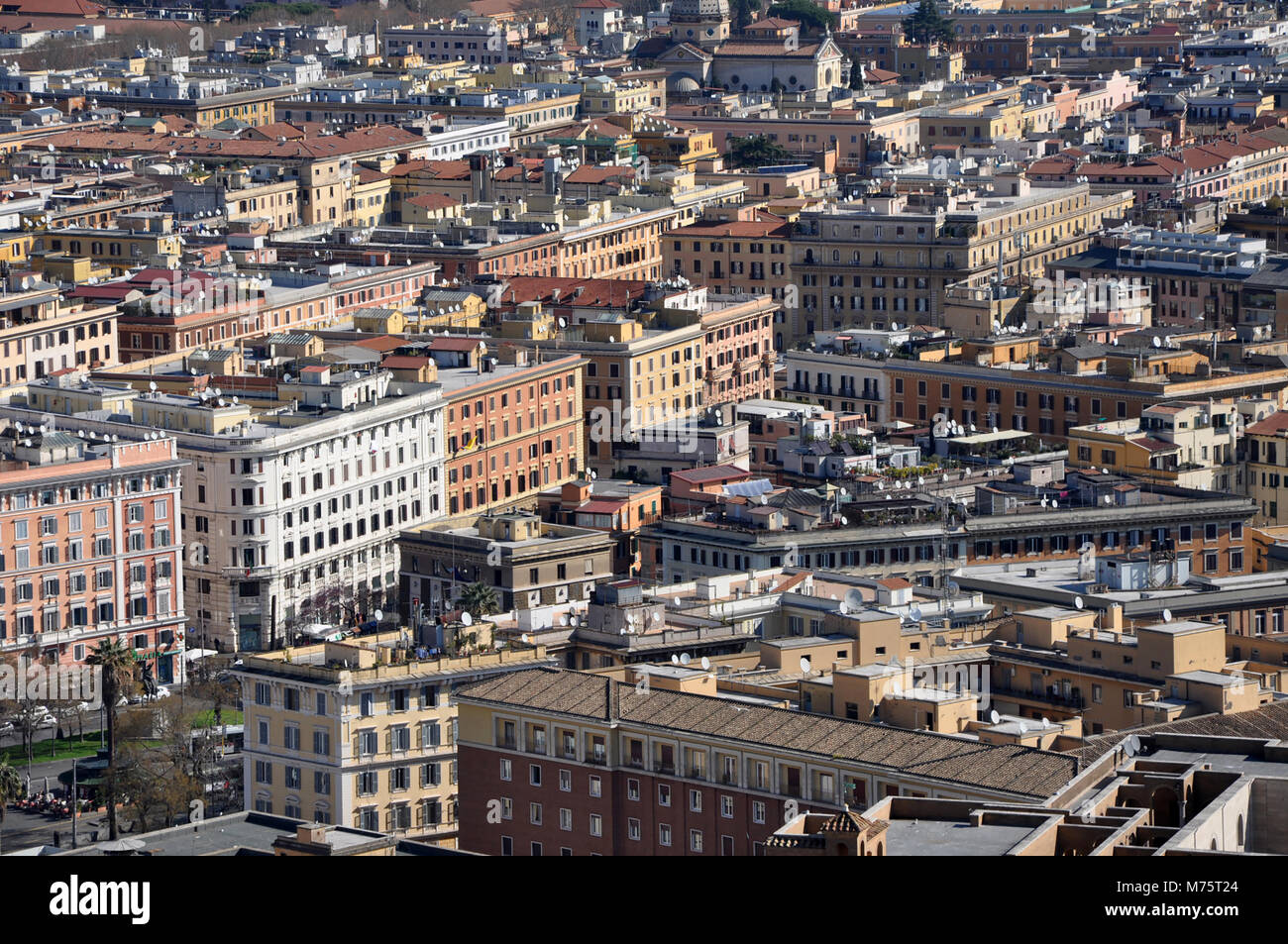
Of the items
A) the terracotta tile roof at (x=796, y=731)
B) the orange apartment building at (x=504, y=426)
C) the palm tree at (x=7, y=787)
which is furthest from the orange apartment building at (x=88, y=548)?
the terracotta tile roof at (x=796, y=731)

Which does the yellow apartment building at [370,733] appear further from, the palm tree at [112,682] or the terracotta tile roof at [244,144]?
the terracotta tile roof at [244,144]

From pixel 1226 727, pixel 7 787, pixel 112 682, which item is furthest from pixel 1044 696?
pixel 112 682

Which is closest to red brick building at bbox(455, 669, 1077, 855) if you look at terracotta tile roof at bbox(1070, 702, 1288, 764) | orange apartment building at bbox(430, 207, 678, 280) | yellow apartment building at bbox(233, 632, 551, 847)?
terracotta tile roof at bbox(1070, 702, 1288, 764)

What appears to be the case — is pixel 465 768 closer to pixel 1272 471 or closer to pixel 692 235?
pixel 1272 471

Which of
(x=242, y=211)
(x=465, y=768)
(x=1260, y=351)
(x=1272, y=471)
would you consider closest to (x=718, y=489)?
(x=1272, y=471)

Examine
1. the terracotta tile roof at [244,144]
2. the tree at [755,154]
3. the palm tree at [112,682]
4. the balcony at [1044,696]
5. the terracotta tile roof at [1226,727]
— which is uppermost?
the terracotta tile roof at [1226,727]
